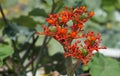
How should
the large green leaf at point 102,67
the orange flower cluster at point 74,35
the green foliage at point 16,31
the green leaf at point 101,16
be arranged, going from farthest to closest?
the green leaf at point 101,16 < the green foliage at point 16,31 < the large green leaf at point 102,67 < the orange flower cluster at point 74,35

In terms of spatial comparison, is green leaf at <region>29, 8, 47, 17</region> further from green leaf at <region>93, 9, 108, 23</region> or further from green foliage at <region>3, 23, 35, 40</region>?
green leaf at <region>93, 9, 108, 23</region>

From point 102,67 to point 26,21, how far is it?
1.80 feet

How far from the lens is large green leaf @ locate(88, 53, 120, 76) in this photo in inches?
39.7

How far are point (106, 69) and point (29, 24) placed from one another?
22.3 inches

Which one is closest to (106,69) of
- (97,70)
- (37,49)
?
(97,70)

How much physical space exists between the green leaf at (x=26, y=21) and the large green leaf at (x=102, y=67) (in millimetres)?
499

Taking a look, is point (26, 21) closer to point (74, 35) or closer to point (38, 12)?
point (38, 12)

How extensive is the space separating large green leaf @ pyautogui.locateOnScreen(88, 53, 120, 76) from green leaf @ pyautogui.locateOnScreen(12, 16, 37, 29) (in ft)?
1.64

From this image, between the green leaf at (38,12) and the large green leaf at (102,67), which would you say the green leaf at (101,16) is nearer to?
the green leaf at (38,12)

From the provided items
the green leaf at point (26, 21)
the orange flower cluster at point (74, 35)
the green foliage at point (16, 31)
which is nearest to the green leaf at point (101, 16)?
the green leaf at point (26, 21)

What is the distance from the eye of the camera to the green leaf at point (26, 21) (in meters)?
1.50

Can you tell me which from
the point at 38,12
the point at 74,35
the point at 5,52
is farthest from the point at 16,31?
the point at 74,35

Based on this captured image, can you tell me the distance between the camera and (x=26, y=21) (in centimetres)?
152

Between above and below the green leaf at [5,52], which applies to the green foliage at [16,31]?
above
